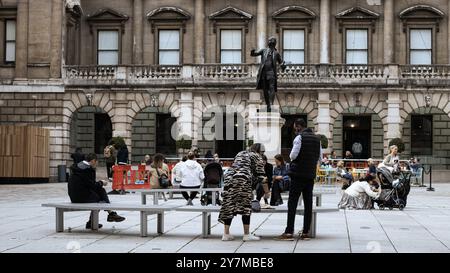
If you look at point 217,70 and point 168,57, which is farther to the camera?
point 168,57

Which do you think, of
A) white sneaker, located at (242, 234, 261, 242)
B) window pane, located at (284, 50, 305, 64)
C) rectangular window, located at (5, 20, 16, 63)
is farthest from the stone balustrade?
white sneaker, located at (242, 234, 261, 242)

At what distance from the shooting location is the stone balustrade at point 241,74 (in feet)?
148

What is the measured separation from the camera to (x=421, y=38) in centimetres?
4738

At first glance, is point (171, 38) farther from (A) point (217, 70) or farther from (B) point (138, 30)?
(A) point (217, 70)

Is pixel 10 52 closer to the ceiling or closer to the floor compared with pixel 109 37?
closer to the floor

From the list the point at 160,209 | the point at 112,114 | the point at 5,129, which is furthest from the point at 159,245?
the point at 112,114

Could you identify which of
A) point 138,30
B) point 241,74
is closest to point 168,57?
point 138,30

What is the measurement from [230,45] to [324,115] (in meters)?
7.16

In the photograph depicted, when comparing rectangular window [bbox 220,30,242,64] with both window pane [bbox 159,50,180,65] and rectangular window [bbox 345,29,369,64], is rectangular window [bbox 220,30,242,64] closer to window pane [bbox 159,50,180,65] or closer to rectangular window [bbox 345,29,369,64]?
window pane [bbox 159,50,180,65]

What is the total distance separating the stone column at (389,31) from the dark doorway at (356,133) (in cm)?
475

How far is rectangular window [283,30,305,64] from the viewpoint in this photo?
4803 cm

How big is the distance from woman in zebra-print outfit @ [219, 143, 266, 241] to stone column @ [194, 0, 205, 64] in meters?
32.8

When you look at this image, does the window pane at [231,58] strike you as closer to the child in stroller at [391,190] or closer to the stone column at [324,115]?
the stone column at [324,115]
